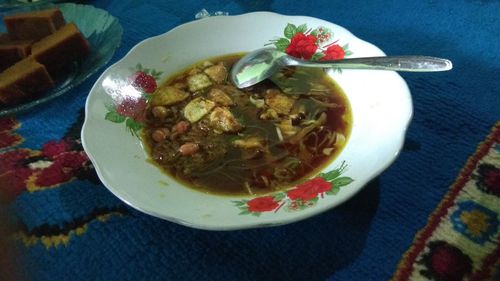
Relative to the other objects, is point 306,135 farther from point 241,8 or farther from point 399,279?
point 241,8

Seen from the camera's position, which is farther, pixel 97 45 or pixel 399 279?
pixel 97 45

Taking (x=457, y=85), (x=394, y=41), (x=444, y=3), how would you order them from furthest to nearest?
(x=444, y=3) → (x=394, y=41) → (x=457, y=85)

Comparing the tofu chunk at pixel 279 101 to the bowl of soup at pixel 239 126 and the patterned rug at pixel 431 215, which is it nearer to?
the bowl of soup at pixel 239 126

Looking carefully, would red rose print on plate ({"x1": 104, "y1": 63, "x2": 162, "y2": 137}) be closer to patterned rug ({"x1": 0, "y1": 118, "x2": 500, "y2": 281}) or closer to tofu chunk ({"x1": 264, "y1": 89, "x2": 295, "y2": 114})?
patterned rug ({"x1": 0, "y1": 118, "x2": 500, "y2": 281})

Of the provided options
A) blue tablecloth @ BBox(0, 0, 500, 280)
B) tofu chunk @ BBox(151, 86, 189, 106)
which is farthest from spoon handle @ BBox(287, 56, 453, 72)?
tofu chunk @ BBox(151, 86, 189, 106)

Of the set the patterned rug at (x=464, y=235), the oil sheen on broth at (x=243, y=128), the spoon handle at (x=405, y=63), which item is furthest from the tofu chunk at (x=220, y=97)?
the patterned rug at (x=464, y=235)

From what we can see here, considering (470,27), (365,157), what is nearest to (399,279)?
(365,157)
